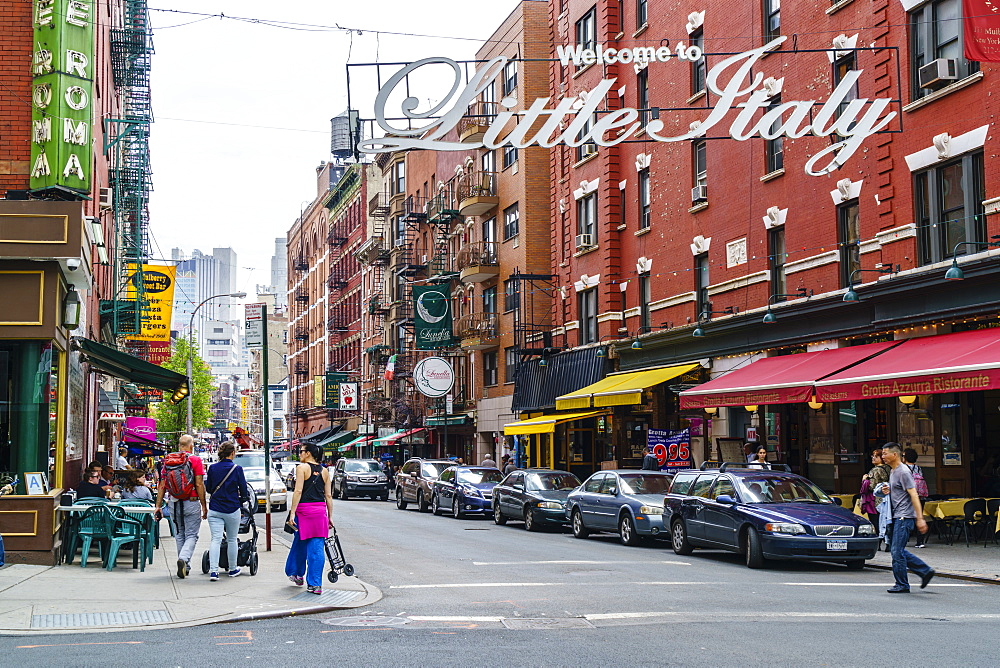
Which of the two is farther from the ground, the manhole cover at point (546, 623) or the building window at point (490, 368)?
the building window at point (490, 368)

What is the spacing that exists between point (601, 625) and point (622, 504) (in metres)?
11.1

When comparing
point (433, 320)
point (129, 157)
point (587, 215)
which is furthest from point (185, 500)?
point (433, 320)

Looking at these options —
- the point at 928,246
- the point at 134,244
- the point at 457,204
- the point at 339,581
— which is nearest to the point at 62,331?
the point at 339,581

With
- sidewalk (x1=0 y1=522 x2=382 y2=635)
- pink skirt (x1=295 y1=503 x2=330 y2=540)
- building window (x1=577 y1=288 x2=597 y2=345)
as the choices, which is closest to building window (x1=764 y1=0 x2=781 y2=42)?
building window (x1=577 y1=288 x2=597 y2=345)

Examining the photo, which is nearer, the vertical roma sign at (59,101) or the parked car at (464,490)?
the vertical roma sign at (59,101)

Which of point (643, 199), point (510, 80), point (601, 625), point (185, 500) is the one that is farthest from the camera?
point (510, 80)

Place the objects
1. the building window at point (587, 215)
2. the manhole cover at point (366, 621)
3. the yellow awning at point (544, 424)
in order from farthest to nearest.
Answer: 1. the building window at point (587, 215)
2. the yellow awning at point (544, 424)
3. the manhole cover at point (366, 621)

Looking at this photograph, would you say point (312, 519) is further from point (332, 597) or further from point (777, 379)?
point (777, 379)

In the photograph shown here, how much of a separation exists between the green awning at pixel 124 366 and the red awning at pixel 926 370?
13164 millimetres

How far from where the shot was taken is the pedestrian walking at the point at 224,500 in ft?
48.3

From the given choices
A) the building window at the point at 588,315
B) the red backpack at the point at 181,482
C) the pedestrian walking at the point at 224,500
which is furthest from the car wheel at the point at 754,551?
the building window at the point at 588,315

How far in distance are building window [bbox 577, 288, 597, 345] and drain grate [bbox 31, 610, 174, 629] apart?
2762 centimetres

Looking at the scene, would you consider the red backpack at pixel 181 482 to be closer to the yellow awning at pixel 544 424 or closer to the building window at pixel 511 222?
the yellow awning at pixel 544 424

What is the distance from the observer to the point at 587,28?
38625mm
